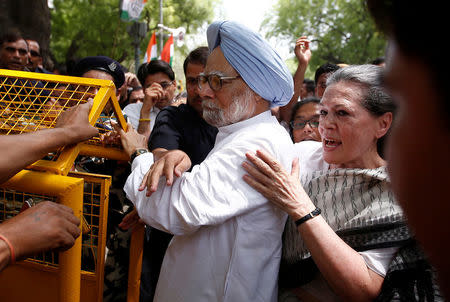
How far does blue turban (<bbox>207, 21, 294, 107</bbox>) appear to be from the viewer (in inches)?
67.4

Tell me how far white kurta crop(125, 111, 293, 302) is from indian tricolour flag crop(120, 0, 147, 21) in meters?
8.81

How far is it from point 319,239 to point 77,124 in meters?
1.06

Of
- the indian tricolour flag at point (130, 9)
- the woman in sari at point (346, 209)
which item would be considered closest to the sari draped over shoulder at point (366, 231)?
the woman in sari at point (346, 209)

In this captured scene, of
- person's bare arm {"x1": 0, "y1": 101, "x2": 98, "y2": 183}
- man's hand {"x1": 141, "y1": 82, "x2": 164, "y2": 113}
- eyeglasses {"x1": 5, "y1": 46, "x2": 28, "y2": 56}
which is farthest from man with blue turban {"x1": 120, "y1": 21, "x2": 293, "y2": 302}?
eyeglasses {"x1": 5, "y1": 46, "x2": 28, "y2": 56}

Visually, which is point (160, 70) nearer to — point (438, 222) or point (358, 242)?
point (358, 242)

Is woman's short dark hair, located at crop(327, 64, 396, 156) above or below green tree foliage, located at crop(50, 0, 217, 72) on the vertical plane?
above

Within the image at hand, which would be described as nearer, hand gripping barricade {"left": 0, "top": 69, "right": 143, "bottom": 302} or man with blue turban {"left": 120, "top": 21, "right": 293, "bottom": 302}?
hand gripping barricade {"left": 0, "top": 69, "right": 143, "bottom": 302}

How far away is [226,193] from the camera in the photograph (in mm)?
1429

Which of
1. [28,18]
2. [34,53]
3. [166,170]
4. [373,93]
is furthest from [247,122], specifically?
[28,18]

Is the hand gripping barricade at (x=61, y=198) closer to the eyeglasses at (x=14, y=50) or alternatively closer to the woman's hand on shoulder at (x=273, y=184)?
the woman's hand on shoulder at (x=273, y=184)

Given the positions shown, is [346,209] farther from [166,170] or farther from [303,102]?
[303,102]

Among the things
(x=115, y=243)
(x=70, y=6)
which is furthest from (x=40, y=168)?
(x=70, y=6)

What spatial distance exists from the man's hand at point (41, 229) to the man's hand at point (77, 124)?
0.88 ft

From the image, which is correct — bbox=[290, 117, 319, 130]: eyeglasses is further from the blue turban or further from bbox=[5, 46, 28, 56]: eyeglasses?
bbox=[5, 46, 28, 56]: eyeglasses
